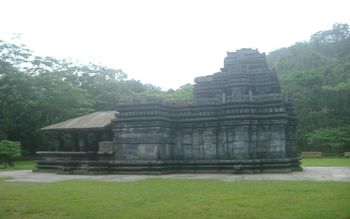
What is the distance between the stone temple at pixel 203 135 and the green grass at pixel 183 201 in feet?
19.7

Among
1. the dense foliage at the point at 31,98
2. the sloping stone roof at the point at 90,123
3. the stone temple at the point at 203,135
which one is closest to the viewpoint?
the stone temple at the point at 203,135

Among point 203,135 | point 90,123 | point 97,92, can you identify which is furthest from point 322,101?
point 90,123

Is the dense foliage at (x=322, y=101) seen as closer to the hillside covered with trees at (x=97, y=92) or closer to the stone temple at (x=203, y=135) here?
the hillside covered with trees at (x=97, y=92)

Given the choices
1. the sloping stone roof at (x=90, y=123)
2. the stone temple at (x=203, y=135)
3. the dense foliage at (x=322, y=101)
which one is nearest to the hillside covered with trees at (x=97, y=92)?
the dense foliage at (x=322, y=101)

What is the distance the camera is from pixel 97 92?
5453 cm

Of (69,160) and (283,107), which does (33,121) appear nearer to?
(69,160)

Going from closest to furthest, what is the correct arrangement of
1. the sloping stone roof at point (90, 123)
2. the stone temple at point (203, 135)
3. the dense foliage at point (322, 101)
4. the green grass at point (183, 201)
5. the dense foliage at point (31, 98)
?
the green grass at point (183, 201), the stone temple at point (203, 135), the sloping stone roof at point (90, 123), the dense foliage at point (31, 98), the dense foliage at point (322, 101)

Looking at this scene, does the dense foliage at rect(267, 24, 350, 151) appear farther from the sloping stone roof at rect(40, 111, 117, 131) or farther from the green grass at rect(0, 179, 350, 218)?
the green grass at rect(0, 179, 350, 218)

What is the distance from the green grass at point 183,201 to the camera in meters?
8.67

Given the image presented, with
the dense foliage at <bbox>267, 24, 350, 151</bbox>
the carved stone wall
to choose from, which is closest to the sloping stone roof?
the carved stone wall

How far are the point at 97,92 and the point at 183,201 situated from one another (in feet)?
150

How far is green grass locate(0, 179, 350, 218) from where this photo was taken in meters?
8.67

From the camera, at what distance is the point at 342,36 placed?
7044 centimetres

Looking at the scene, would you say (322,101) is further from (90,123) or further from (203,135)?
(90,123)
